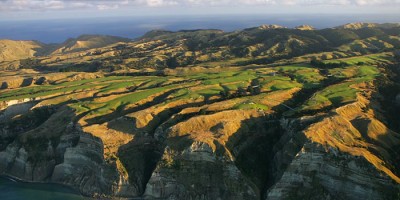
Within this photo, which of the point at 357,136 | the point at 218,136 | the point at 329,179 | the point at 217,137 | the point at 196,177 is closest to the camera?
the point at 329,179

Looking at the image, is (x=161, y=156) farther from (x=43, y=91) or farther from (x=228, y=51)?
(x=228, y=51)

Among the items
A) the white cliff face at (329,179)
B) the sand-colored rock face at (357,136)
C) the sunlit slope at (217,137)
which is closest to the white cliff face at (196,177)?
the sunlit slope at (217,137)

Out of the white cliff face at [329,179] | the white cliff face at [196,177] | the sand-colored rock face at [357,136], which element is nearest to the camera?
the white cliff face at [329,179]

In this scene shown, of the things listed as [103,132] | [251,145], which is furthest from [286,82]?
[103,132]

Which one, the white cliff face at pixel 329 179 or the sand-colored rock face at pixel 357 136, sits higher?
the sand-colored rock face at pixel 357 136

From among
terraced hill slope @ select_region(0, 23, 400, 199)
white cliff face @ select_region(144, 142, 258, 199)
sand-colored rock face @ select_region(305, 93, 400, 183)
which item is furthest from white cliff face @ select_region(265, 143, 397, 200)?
white cliff face @ select_region(144, 142, 258, 199)

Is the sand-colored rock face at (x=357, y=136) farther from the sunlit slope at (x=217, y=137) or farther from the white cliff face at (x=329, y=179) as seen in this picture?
the white cliff face at (x=329, y=179)

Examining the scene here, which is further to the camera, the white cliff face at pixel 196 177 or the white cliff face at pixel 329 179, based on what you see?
the white cliff face at pixel 196 177

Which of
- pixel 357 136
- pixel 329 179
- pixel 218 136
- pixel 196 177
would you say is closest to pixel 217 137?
pixel 218 136

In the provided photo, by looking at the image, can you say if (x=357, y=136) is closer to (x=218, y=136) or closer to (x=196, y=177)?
(x=218, y=136)
